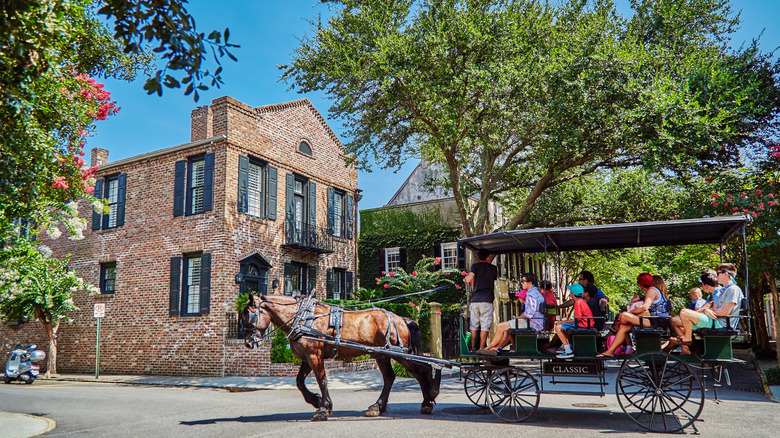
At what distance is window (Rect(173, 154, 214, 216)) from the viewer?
19.1 metres

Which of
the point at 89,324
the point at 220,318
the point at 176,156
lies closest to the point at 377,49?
the point at 176,156

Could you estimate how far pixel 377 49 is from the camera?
17203mm

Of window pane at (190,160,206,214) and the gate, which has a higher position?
window pane at (190,160,206,214)

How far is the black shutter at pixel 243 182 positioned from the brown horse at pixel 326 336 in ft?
34.8

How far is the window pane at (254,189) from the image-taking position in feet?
65.4

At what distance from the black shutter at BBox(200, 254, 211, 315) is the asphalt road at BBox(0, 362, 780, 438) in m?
4.69

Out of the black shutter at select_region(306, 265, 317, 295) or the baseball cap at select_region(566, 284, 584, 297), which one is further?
the black shutter at select_region(306, 265, 317, 295)

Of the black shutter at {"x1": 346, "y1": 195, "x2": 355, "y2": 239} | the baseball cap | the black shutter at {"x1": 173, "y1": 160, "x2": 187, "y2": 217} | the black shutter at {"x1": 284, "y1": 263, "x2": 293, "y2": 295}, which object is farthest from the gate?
the baseball cap

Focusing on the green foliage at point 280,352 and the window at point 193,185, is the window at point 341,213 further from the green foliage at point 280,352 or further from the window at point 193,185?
the green foliage at point 280,352

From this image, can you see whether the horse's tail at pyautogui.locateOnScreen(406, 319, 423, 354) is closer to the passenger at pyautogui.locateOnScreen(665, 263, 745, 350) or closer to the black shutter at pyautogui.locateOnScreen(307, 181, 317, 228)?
the passenger at pyautogui.locateOnScreen(665, 263, 745, 350)

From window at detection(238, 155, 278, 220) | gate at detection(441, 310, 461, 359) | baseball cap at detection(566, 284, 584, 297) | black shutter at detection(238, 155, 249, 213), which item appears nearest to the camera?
baseball cap at detection(566, 284, 584, 297)

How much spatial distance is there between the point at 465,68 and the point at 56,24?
458 inches

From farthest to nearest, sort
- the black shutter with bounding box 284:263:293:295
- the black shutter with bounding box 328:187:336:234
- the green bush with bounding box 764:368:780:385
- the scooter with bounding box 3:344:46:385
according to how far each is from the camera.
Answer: the black shutter with bounding box 328:187:336:234
the black shutter with bounding box 284:263:293:295
the scooter with bounding box 3:344:46:385
the green bush with bounding box 764:368:780:385

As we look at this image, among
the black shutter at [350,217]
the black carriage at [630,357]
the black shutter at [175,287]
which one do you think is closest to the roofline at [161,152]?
the black shutter at [175,287]
